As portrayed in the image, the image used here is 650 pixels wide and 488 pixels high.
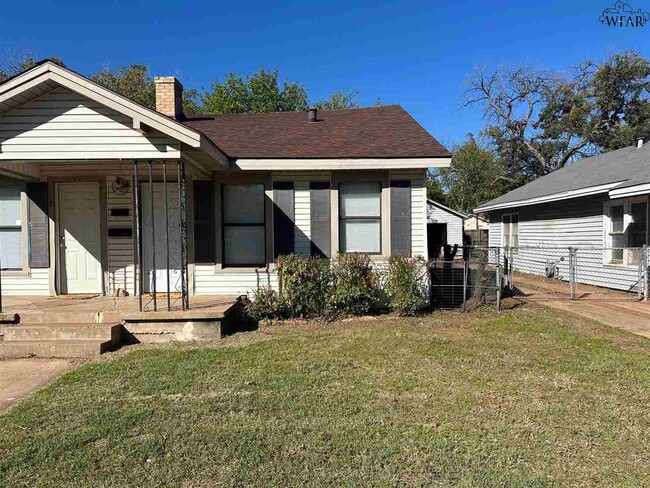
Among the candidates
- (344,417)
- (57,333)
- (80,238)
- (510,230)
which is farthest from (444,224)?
(344,417)

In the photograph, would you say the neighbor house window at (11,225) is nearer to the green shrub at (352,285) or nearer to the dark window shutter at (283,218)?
the dark window shutter at (283,218)

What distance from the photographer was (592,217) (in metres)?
12.8

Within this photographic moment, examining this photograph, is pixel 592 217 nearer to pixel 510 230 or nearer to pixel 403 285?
pixel 510 230

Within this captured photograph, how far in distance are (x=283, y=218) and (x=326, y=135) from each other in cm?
222

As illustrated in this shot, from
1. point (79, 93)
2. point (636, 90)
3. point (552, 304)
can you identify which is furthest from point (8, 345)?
point (636, 90)

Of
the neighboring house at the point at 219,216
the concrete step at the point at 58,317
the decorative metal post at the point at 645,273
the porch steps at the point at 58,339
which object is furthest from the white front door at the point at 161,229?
the decorative metal post at the point at 645,273

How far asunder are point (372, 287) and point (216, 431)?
15.6ft

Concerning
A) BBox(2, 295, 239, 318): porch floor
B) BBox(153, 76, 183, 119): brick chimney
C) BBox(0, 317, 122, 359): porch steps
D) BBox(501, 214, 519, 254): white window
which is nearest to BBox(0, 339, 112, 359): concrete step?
BBox(0, 317, 122, 359): porch steps

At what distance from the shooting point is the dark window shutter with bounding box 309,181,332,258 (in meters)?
8.50

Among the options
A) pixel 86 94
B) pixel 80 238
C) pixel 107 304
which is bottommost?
pixel 107 304

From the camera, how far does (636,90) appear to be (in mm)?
29906

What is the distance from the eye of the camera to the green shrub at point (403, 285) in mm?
7773

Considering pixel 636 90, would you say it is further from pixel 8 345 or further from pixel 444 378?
pixel 8 345

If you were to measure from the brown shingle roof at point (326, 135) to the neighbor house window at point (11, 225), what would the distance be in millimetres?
3888
